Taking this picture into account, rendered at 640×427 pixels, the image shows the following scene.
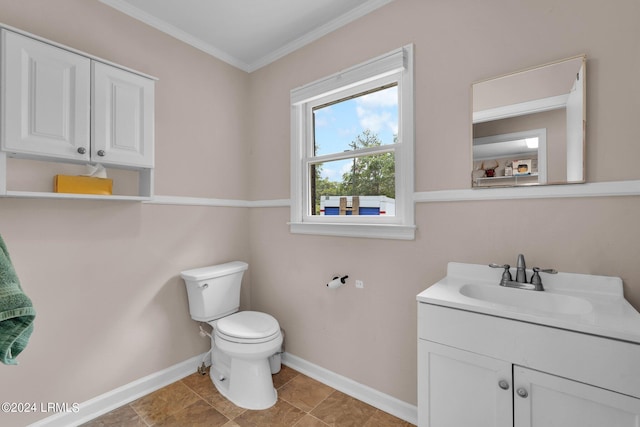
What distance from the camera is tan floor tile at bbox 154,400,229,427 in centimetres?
172

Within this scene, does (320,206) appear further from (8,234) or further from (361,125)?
(8,234)

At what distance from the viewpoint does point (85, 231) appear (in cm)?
177

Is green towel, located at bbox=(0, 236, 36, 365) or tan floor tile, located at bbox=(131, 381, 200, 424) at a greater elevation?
green towel, located at bbox=(0, 236, 36, 365)

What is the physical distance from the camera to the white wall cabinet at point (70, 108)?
1392 mm

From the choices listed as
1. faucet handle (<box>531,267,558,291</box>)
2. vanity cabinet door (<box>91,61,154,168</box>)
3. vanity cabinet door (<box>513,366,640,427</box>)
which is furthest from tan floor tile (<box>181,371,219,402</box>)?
faucet handle (<box>531,267,558,291</box>)

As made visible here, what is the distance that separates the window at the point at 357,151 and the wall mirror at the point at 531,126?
38 cm

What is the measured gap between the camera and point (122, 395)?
1.89m

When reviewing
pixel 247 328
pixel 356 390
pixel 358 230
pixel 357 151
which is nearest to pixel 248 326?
pixel 247 328

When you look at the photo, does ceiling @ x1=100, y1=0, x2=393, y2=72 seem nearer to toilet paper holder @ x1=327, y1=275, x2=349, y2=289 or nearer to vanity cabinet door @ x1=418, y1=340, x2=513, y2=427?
toilet paper holder @ x1=327, y1=275, x2=349, y2=289

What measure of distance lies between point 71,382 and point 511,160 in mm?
2663

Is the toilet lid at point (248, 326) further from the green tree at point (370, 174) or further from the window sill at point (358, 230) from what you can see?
the green tree at point (370, 174)

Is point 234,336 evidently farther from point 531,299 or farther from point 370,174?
point 531,299

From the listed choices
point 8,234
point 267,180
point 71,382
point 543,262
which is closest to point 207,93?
point 267,180

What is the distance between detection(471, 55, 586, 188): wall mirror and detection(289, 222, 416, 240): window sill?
46cm
